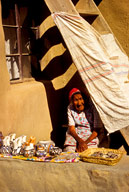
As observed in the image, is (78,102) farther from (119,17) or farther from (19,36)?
(119,17)

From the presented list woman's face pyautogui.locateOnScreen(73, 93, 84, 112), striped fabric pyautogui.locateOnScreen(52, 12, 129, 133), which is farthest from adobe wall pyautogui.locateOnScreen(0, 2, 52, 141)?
striped fabric pyautogui.locateOnScreen(52, 12, 129, 133)

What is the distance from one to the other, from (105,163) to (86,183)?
0.27 m

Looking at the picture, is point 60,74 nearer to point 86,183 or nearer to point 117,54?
point 117,54

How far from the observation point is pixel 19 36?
4.20 metres

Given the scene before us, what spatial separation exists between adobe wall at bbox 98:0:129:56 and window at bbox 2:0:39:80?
3.40 ft

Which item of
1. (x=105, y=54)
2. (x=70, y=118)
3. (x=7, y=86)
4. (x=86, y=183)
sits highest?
(x=105, y=54)

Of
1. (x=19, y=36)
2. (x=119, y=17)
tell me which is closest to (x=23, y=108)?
(x=19, y=36)

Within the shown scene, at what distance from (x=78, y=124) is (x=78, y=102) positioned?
0.30 m

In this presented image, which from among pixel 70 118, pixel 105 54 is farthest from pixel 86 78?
pixel 70 118

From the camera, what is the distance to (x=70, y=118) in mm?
4113

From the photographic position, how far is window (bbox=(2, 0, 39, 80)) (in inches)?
160

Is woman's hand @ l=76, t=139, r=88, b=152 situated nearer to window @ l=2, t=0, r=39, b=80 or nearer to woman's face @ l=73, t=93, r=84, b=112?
woman's face @ l=73, t=93, r=84, b=112

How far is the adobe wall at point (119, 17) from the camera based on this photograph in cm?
435

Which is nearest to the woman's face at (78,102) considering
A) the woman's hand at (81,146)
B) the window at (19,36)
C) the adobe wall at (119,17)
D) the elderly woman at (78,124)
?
the elderly woman at (78,124)
